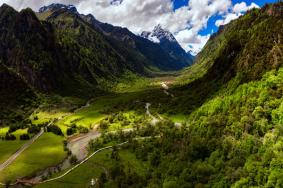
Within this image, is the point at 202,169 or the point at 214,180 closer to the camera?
the point at 214,180

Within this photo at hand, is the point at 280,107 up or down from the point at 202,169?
up

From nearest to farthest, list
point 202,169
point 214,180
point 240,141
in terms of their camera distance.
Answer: point 214,180, point 202,169, point 240,141

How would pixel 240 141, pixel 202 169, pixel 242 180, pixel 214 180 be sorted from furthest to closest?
pixel 240 141, pixel 202 169, pixel 214 180, pixel 242 180

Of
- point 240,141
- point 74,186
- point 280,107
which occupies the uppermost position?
point 280,107

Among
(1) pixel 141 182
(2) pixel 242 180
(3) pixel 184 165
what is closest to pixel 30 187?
(1) pixel 141 182

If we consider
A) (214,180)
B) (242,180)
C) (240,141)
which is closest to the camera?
(242,180)

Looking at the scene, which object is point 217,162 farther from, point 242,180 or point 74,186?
point 74,186

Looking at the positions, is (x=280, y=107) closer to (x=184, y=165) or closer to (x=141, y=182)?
(x=184, y=165)

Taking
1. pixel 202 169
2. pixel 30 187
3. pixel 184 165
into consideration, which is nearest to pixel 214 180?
pixel 202 169

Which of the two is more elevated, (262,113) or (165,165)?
(262,113)
